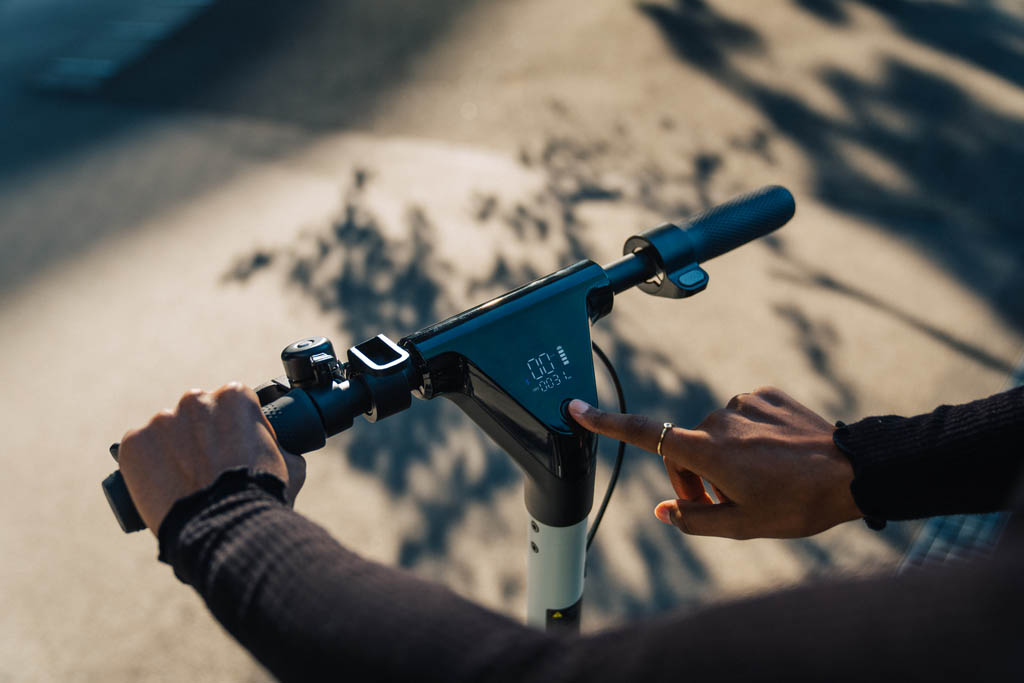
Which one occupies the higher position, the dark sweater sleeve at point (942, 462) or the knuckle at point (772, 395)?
the knuckle at point (772, 395)

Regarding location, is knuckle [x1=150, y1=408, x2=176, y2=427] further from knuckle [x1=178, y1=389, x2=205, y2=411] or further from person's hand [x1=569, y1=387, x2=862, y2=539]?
person's hand [x1=569, y1=387, x2=862, y2=539]

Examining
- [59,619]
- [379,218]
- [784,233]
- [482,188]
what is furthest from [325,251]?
[784,233]

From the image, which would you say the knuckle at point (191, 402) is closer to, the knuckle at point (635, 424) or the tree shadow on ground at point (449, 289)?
the knuckle at point (635, 424)

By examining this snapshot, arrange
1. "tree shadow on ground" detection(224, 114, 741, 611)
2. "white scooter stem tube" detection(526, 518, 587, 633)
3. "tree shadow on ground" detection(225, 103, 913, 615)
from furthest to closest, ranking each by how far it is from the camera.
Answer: "tree shadow on ground" detection(224, 114, 741, 611) → "tree shadow on ground" detection(225, 103, 913, 615) → "white scooter stem tube" detection(526, 518, 587, 633)

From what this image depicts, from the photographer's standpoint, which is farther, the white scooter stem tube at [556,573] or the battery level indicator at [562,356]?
the white scooter stem tube at [556,573]

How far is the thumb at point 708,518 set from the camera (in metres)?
Result: 1.12

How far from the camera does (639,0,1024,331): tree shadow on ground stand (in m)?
4.14

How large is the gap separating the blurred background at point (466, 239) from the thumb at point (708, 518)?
0.84m

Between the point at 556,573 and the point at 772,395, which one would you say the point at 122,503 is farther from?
the point at 772,395

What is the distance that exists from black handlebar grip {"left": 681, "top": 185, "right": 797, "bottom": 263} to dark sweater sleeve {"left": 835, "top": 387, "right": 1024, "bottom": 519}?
1.34ft

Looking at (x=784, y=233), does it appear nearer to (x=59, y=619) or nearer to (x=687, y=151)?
(x=687, y=151)

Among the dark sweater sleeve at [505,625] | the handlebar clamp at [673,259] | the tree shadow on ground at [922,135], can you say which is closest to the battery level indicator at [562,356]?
the handlebar clamp at [673,259]

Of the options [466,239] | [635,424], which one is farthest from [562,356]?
[466,239]

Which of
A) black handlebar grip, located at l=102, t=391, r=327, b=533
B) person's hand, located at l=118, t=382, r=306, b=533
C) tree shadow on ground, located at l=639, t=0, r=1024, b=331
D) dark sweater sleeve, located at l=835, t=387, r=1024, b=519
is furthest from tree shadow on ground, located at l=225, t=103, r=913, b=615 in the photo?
person's hand, located at l=118, t=382, r=306, b=533
